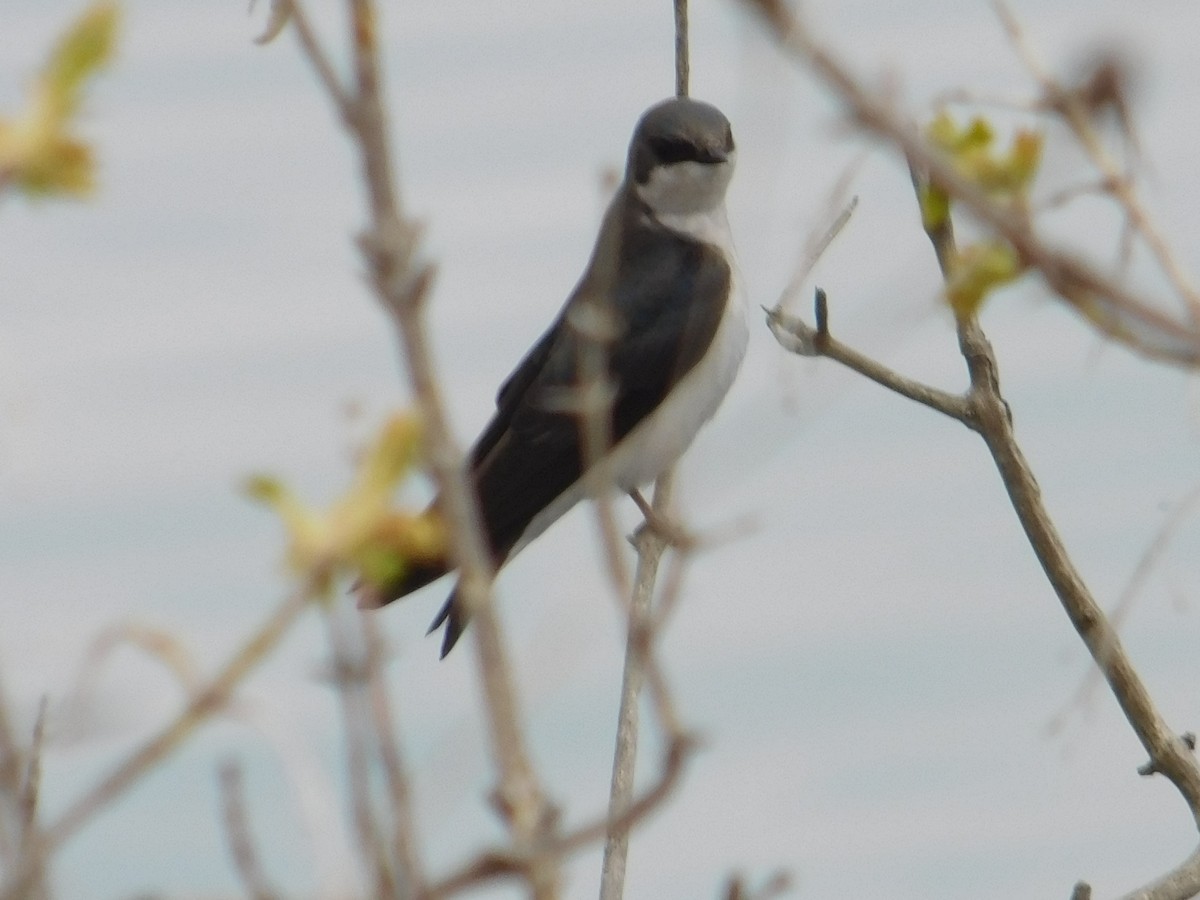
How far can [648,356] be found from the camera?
6.93m

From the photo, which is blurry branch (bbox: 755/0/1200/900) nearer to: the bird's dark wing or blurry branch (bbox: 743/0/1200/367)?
blurry branch (bbox: 743/0/1200/367)

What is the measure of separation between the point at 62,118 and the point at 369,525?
322 millimetres

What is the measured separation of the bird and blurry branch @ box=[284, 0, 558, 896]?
18.0 feet

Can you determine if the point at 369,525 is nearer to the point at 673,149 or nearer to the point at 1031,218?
the point at 1031,218

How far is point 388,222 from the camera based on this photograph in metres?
0.89

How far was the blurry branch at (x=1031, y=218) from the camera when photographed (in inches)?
35.9

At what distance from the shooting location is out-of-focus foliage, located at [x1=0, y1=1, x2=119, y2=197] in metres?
1.13

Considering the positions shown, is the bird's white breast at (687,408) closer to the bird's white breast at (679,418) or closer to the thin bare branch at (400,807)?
the bird's white breast at (679,418)

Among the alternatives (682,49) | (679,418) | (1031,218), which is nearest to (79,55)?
(1031,218)

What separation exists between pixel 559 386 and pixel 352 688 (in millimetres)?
5552

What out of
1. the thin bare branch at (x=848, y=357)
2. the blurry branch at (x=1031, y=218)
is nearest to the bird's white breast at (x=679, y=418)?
the thin bare branch at (x=848, y=357)

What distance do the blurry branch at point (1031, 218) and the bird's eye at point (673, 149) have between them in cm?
564

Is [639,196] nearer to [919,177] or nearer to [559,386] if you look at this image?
[559,386]

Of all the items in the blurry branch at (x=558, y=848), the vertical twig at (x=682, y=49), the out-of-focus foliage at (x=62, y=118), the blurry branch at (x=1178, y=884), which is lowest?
the blurry branch at (x=1178, y=884)
